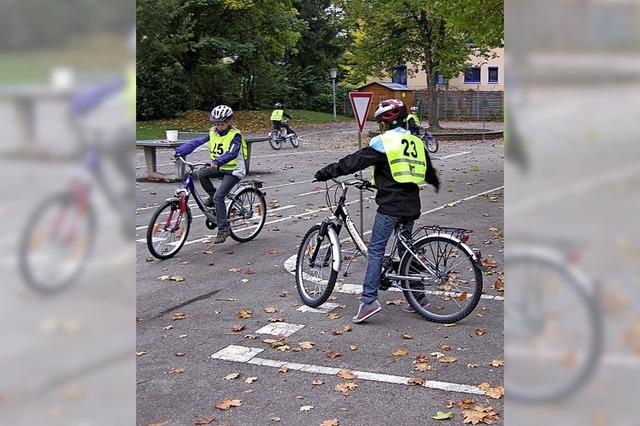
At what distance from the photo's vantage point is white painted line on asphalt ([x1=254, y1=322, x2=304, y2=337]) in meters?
6.39

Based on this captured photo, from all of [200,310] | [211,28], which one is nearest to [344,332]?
[200,310]

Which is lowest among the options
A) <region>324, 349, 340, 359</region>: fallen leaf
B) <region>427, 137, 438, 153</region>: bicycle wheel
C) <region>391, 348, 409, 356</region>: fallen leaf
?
<region>324, 349, 340, 359</region>: fallen leaf

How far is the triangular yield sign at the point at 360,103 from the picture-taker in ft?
33.0

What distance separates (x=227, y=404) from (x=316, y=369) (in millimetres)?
839

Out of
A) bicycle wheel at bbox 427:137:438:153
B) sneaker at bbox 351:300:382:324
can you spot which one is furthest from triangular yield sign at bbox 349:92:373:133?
bicycle wheel at bbox 427:137:438:153

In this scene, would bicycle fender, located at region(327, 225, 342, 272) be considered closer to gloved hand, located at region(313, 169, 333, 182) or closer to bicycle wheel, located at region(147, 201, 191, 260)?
gloved hand, located at region(313, 169, 333, 182)

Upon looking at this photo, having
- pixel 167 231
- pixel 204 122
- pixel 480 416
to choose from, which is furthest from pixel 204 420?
pixel 204 122

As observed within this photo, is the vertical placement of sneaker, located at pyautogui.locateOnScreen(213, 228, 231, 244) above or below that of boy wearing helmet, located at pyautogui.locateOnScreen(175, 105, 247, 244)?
below

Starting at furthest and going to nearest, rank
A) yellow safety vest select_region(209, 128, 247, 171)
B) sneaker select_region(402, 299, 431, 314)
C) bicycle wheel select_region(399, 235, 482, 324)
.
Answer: yellow safety vest select_region(209, 128, 247, 171), sneaker select_region(402, 299, 431, 314), bicycle wheel select_region(399, 235, 482, 324)

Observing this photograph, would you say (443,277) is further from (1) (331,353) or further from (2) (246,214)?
(2) (246,214)

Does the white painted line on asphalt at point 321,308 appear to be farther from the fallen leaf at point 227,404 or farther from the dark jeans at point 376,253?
the fallen leaf at point 227,404
